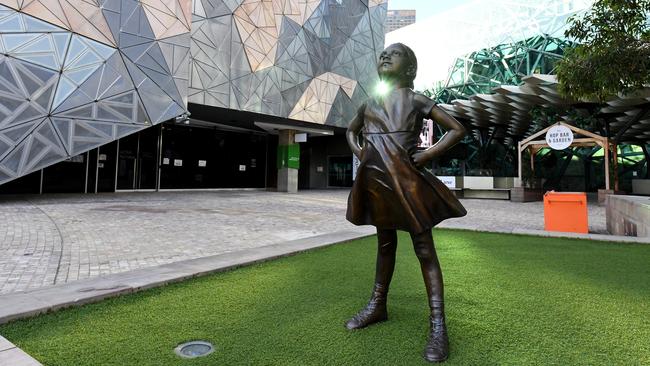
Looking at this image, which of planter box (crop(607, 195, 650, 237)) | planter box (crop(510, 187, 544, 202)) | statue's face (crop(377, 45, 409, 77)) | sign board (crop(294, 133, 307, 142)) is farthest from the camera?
sign board (crop(294, 133, 307, 142))

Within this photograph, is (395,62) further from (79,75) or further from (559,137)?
(559,137)

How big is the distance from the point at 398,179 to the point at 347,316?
1.12 metres

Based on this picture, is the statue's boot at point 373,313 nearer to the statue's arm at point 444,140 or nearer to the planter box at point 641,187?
the statue's arm at point 444,140

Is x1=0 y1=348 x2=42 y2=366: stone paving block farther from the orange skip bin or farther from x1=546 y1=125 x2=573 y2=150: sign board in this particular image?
x1=546 y1=125 x2=573 y2=150: sign board

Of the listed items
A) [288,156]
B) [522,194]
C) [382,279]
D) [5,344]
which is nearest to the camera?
[5,344]

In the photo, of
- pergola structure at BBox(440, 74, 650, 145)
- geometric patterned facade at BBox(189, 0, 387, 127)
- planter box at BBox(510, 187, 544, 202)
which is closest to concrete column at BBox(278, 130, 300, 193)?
geometric patterned facade at BBox(189, 0, 387, 127)

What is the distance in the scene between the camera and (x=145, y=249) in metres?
5.98

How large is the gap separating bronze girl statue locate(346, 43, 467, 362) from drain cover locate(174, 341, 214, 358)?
0.91 metres

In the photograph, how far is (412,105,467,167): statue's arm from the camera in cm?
235

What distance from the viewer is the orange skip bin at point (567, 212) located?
792 centimetres

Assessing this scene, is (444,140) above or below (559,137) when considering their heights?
below

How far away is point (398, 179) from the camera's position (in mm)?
2418

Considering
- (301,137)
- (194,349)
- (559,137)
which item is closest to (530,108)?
(559,137)

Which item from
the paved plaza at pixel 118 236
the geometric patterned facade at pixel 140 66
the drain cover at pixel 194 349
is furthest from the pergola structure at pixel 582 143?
the drain cover at pixel 194 349
